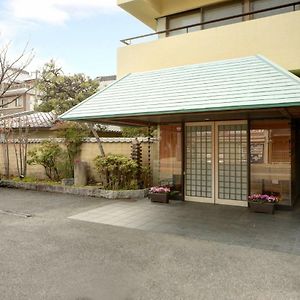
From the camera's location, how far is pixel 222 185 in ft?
35.6

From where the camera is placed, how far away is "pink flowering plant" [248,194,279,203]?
9.53m

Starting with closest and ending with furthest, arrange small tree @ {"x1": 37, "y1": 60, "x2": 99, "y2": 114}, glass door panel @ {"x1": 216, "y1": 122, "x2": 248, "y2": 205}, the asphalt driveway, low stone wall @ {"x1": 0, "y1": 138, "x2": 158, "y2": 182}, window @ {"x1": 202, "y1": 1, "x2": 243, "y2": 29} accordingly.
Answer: the asphalt driveway → glass door panel @ {"x1": 216, "y1": 122, "x2": 248, "y2": 205} → window @ {"x1": 202, "y1": 1, "x2": 243, "y2": 29} → low stone wall @ {"x1": 0, "y1": 138, "x2": 158, "y2": 182} → small tree @ {"x1": 37, "y1": 60, "x2": 99, "y2": 114}

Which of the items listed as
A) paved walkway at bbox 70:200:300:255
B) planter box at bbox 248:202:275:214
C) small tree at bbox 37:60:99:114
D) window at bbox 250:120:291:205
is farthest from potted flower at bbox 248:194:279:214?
small tree at bbox 37:60:99:114

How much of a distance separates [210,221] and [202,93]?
3.60m

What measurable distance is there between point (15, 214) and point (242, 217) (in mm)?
6958

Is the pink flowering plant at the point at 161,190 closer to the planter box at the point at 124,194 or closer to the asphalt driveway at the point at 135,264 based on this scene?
the planter box at the point at 124,194

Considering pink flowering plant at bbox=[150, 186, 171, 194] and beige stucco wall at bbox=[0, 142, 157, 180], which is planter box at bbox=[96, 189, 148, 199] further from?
beige stucco wall at bbox=[0, 142, 157, 180]

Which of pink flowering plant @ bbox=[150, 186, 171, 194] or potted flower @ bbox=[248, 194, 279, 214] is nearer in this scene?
potted flower @ bbox=[248, 194, 279, 214]

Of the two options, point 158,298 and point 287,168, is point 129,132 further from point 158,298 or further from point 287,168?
point 158,298

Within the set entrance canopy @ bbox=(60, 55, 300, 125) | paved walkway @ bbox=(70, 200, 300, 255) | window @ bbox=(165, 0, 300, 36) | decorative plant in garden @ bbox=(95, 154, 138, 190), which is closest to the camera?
entrance canopy @ bbox=(60, 55, 300, 125)

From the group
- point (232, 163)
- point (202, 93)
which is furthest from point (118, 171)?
point (202, 93)

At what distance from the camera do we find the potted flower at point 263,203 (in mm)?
9428

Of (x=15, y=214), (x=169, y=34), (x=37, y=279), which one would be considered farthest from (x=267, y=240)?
(x=169, y=34)

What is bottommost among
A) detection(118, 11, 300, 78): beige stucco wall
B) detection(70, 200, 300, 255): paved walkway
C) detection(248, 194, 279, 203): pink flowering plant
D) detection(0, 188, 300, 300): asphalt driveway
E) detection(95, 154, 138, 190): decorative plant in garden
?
detection(0, 188, 300, 300): asphalt driveway
